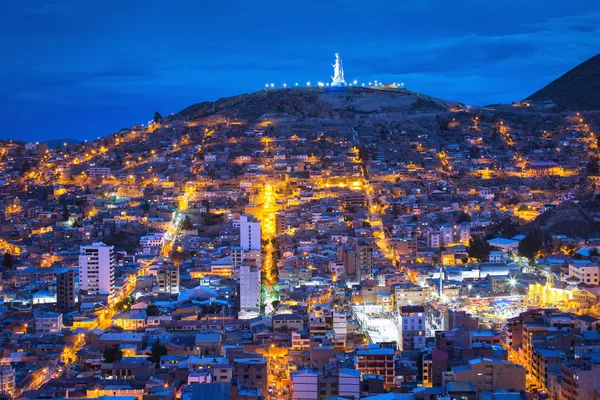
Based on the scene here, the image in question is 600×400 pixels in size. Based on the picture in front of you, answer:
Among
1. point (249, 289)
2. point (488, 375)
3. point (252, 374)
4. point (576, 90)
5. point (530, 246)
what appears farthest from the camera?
point (576, 90)

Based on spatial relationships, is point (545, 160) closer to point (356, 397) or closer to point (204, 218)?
point (204, 218)

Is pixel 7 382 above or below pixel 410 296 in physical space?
below

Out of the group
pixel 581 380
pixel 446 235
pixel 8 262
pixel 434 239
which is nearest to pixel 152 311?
pixel 8 262

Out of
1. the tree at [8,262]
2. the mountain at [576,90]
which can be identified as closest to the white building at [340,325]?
the tree at [8,262]

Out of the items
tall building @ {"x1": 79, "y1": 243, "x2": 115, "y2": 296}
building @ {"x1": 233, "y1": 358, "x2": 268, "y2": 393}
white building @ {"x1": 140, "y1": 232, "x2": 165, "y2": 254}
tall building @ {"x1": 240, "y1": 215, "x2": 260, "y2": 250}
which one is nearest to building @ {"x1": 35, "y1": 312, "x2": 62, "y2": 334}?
tall building @ {"x1": 79, "y1": 243, "x2": 115, "y2": 296}

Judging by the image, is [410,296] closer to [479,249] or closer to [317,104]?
[479,249]

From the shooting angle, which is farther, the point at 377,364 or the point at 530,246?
the point at 530,246
